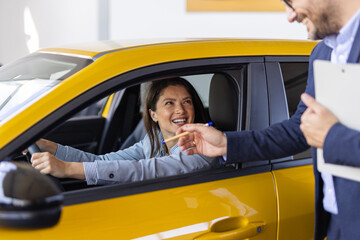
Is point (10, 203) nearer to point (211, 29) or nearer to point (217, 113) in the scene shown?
point (217, 113)

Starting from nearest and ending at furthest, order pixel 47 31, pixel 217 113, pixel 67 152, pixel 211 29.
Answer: pixel 217 113
pixel 67 152
pixel 211 29
pixel 47 31

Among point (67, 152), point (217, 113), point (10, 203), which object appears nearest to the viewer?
point (10, 203)

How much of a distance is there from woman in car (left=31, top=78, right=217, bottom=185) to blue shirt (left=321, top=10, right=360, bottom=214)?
20.1 inches

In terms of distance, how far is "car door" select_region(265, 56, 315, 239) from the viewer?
164cm

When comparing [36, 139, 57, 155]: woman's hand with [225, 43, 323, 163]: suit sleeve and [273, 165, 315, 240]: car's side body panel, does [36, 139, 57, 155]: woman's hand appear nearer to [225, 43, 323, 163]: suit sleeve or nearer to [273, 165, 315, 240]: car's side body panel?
[225, 43, 323, 163]: suit sleeve

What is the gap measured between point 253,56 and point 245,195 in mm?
554

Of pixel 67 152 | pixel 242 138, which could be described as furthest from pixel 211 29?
pixel 242 138

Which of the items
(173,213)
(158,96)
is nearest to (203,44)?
(158,96)

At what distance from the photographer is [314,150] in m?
1.42

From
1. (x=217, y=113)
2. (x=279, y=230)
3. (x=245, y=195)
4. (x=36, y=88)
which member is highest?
(x=36, y=88)

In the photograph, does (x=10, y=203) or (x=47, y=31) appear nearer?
(x=10, y=203)

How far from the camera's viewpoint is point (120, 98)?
9.83 ft

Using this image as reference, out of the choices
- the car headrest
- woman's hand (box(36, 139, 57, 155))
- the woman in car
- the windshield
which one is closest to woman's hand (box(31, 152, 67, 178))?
the woman in car

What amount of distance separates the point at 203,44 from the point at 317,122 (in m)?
0.69
